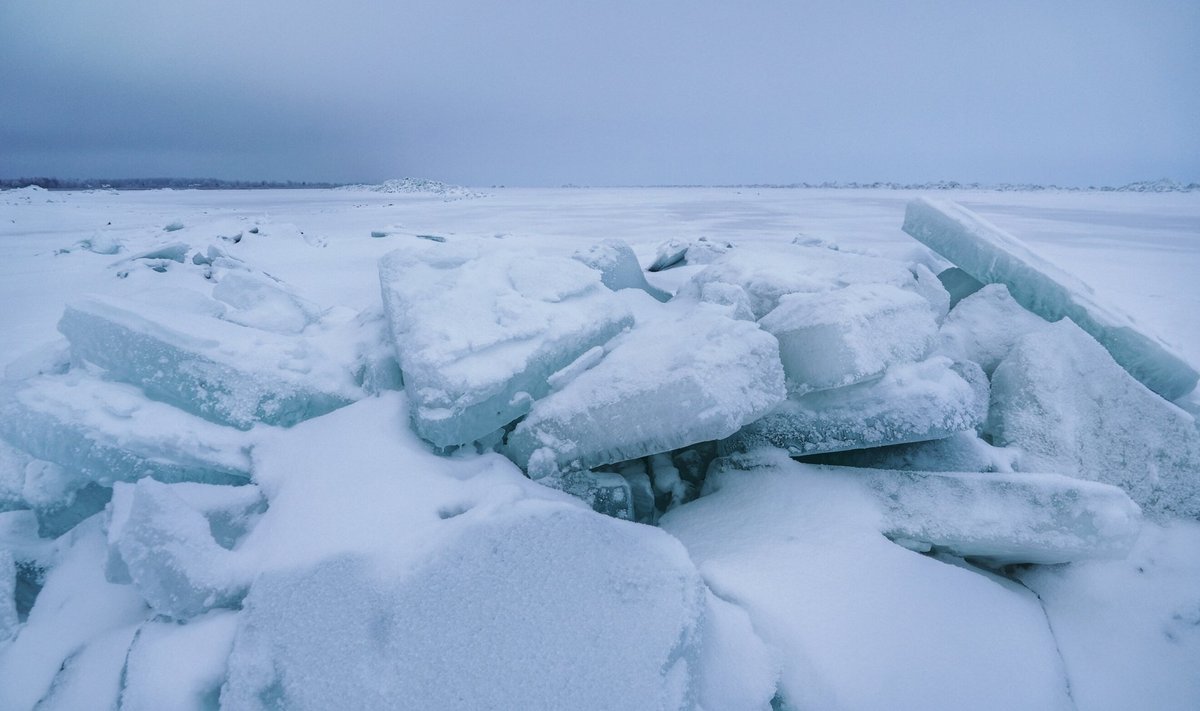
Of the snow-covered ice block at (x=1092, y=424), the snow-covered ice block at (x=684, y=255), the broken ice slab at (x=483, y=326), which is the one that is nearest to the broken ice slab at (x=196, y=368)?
the broken ice slab at (x=483, y=326)

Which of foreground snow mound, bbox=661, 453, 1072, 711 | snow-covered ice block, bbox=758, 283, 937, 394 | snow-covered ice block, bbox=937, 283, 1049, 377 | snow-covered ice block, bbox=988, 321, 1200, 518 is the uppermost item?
snow-covered ice block, bbox=758, 283, 937, 394

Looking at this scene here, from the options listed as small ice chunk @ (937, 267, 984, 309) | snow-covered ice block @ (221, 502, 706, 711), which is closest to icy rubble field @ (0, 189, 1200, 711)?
snow-covered ice block @ (221, 502, 706, 711)

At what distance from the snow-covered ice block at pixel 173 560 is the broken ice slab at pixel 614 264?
6.70ft

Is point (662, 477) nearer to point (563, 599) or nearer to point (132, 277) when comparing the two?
point (563, 599)

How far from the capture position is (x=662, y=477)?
213 centimetres

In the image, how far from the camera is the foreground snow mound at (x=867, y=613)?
132cm

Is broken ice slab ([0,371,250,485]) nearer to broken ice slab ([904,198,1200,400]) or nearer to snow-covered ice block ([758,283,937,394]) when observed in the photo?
snow-covered ice block ([758,283,937,394])

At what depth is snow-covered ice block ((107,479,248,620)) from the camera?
1316 mm

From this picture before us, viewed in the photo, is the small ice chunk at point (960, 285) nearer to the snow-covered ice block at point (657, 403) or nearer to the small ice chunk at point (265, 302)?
the snow-covered ice block at point (657, 403)

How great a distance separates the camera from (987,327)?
2637mm

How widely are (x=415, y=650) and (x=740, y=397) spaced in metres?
1.12

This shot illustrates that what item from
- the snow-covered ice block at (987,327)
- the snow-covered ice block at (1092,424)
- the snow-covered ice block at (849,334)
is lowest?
the snow-covered ice block at (1092,424)

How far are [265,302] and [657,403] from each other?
2184mm

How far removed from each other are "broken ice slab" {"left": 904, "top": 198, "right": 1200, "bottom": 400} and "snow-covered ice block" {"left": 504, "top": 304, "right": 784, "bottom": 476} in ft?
5.59
